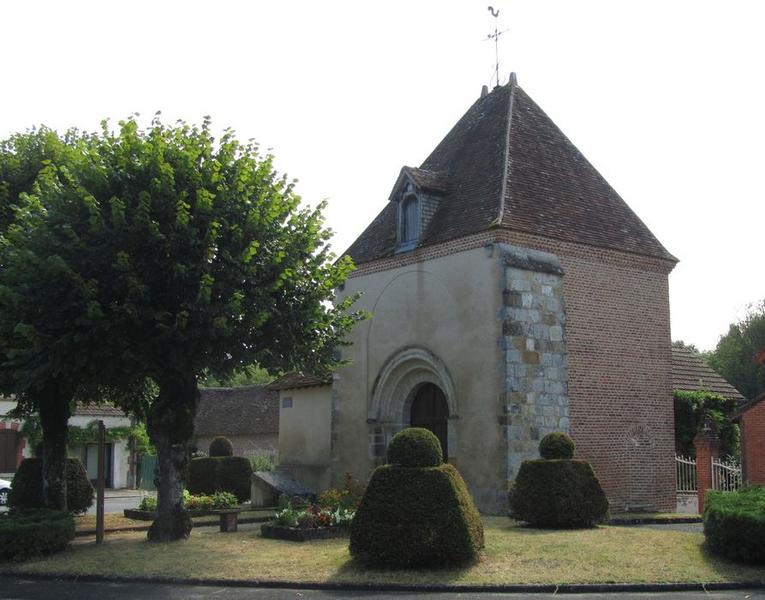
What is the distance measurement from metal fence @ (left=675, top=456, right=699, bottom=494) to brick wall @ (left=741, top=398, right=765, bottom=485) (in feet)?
4.18

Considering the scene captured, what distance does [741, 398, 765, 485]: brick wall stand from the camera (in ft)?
69.1

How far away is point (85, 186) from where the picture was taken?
14.2 metres

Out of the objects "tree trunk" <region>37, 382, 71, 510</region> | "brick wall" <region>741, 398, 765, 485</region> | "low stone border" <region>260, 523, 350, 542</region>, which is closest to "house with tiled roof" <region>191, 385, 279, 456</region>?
"tree trunk" <region>37, 382, 71, 510</region>

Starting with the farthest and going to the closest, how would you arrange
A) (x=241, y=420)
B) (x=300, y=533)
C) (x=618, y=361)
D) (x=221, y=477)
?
(x=241, y=420) → (x=221, y=477) → (x=618, y=361) → (x=300, y=533)

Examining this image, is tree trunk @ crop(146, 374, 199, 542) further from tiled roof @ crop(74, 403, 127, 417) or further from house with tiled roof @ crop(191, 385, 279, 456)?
house with tiled roof @ crop(191, 385, 279, 456)

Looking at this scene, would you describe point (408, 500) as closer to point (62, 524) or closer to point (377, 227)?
point (62, 524)

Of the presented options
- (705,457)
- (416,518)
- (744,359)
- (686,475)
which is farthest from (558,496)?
(744,359)

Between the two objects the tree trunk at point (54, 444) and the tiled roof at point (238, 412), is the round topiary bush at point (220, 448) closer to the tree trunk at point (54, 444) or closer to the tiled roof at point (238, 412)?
the tree trunk at point (54, 444)

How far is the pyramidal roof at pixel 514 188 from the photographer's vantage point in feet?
64.0

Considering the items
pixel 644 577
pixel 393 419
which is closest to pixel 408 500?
pixel 644 577

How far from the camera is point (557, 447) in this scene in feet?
50.7

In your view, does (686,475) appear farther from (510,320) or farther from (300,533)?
(300,533)

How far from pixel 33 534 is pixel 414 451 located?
6.01 m

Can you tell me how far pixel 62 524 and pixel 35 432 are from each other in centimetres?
2419
